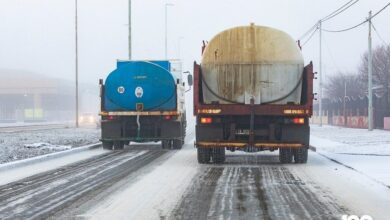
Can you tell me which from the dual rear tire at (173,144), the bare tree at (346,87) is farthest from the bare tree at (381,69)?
the dual rear tire at (173,144)

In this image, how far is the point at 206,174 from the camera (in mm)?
13078

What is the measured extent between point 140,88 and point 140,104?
23.5 inches

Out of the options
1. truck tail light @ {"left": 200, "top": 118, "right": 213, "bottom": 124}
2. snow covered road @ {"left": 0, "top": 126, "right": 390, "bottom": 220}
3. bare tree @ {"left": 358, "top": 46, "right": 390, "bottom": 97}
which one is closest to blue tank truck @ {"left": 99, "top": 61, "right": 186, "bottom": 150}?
snow covered road @ {"left": 0, "top": 126, "right": 390, "bottom": 220}

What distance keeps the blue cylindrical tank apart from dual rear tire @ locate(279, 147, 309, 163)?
21.6 ft

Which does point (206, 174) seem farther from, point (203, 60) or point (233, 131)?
point (203, 60)

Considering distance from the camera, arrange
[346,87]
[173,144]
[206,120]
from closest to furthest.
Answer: [206,120] < [173,144] < [346,87]

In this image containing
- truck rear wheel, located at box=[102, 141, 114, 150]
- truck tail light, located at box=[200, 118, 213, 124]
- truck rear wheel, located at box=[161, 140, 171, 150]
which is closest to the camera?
truck tail light, located at box=[200, 118, 213, 124]

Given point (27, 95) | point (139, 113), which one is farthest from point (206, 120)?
point (27, 95)

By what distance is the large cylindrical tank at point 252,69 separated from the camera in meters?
15.0

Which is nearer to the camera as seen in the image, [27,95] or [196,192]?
[196,192]

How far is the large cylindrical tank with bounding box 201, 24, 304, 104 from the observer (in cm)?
1505

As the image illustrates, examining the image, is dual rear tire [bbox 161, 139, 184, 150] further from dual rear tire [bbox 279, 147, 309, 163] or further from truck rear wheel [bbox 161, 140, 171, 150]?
dual rear tire [bbox 279, 147, 309, 163]

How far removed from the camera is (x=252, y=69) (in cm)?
1504

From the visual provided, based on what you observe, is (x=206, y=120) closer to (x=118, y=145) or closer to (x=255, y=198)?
(x=255, y=198)
